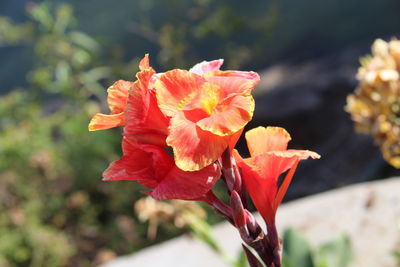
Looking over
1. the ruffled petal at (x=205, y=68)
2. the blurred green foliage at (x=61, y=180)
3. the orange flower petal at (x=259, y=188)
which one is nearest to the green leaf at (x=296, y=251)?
the orange flower petal at (x=259, y=188)

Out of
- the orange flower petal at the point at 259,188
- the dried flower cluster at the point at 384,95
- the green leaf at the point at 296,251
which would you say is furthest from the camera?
the green leaf at the point at 296,251

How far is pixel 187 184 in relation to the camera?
1.88 ft

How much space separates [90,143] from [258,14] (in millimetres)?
1824

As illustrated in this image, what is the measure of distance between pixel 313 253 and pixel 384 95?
1.36 feet

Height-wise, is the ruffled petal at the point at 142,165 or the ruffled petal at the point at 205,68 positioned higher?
the ruffled petal at the point at 205,68

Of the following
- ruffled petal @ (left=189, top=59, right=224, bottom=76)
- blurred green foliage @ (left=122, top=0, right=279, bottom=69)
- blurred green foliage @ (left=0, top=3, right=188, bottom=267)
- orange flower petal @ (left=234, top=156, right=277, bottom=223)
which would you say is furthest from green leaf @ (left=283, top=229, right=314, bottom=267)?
blurred green foliage @ (left=122, top=0, right=279, bottom=69)

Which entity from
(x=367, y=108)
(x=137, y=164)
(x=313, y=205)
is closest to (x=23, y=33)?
(x=313, y=205)

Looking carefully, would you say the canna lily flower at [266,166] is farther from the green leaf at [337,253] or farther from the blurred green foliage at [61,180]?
the blurred green foliage at [61,180]

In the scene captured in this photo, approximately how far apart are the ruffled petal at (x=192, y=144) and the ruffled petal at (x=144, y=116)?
0.13ft

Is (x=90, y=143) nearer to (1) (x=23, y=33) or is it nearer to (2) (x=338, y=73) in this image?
(1) (x=23, y=33)

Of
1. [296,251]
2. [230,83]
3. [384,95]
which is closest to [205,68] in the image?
[230,83]

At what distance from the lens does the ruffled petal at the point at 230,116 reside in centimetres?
55

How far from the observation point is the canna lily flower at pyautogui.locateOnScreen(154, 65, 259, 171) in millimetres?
547

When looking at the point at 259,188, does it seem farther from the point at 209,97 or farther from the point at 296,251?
the point at 296,251
